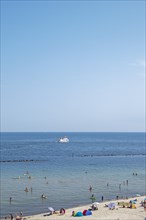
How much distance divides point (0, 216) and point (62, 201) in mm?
9244

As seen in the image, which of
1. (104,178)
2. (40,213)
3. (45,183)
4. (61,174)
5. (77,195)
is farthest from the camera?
(61,174)

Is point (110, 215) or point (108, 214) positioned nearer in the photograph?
point (110, 215)

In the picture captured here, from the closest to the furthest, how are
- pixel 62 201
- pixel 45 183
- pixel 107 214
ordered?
pixel 107 214 → pixel 62 201 → pixel 45 183

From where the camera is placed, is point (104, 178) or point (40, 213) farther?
point (104, 178)

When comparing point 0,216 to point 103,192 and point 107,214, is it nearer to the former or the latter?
point 107,214

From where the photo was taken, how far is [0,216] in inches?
1433

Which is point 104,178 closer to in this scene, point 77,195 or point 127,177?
point 127,177

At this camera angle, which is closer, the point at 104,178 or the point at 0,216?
the point at 0,216

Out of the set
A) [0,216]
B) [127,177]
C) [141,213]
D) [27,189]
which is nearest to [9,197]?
[27,189]

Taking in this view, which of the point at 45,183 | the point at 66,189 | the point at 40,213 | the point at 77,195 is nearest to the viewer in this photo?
the point at 40,213

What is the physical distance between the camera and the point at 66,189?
4934 centimetres

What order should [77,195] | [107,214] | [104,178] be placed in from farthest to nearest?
[104,178]
[77,195]
[107,214]

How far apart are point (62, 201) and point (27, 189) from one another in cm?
881

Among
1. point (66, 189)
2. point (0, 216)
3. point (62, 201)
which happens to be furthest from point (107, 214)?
point (66, 189)
